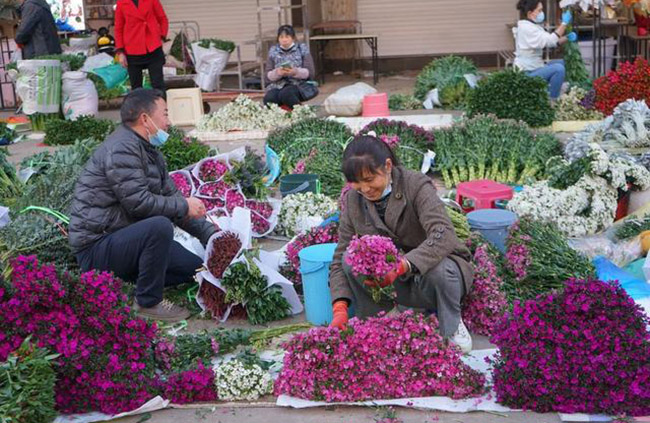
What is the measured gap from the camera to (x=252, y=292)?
5113mm

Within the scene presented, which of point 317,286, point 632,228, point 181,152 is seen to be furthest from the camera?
point 181,152

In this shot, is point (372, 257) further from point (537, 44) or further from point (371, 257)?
point (537, 44)

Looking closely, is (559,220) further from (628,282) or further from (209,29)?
(209,29)

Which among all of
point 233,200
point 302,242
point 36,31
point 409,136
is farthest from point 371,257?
point 36,31

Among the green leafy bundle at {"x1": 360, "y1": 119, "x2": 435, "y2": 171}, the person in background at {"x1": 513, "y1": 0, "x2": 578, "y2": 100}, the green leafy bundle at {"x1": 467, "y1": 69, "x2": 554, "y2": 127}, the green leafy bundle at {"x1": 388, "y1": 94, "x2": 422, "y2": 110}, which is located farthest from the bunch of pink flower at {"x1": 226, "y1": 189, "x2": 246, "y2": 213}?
the green leafy bundle at {"x1": 388, "y1": 94, "x2": 422, "y2": 110}

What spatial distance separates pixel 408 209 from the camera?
4.35 m

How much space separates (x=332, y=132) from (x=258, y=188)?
1.58 metres

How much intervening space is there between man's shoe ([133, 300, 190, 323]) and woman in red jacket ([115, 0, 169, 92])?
6.36 m

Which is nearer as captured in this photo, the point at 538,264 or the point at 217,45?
the point at 538,264

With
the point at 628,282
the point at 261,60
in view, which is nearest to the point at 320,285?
the point at 628,282

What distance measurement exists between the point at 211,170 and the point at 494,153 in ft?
8.25

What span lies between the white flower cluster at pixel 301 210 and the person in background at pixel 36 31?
7.30 metres

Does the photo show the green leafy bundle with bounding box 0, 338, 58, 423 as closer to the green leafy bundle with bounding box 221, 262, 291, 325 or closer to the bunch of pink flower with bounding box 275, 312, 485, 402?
the bunch of pink flower with bounding box 275, 312, 485, 402

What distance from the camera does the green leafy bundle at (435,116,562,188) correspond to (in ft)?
24.9
